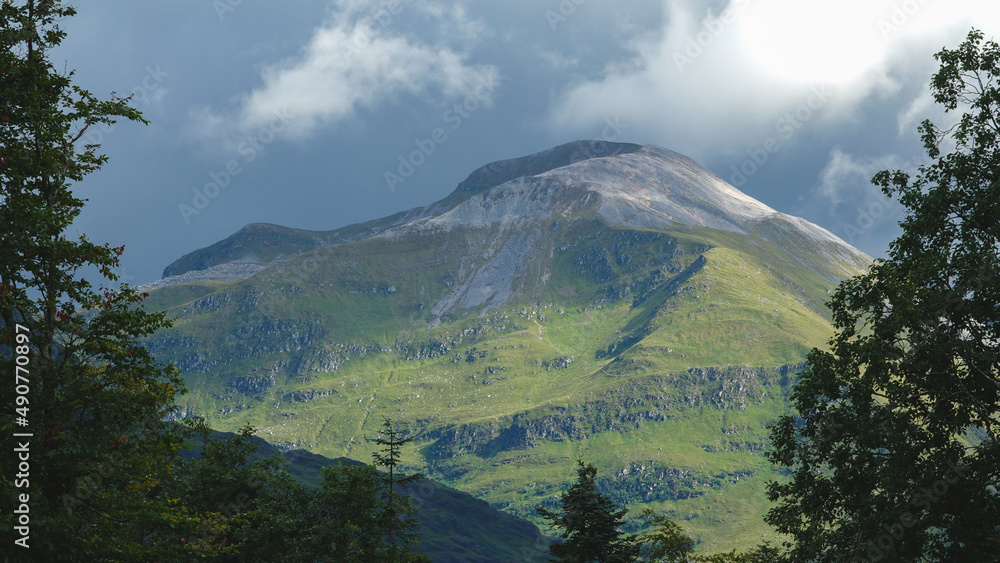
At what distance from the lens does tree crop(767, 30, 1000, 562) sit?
28.1 metres

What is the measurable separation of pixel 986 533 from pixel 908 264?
36.3 ft

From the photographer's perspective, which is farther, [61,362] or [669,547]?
[669,547]

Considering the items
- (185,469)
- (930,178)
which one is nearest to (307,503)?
(185,469)

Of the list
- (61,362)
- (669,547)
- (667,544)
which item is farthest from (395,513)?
(61,362)

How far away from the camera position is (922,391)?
96.2ft

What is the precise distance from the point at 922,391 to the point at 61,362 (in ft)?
104

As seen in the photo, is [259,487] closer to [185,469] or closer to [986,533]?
[185,469]

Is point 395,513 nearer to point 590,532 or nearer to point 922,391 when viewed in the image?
point 590,532

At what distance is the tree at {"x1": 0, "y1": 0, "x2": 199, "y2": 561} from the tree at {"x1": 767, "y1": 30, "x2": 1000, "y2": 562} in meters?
26.0

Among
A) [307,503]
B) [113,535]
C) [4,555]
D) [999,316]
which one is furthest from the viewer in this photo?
[307,503]

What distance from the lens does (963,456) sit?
29031 mm

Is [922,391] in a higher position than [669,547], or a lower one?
higher

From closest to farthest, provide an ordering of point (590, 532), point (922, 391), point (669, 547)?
point (922, 391) < point (669, 547) < point (590, 532)

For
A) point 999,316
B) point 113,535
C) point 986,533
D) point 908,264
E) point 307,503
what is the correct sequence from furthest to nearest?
point 307,503
point 908,264
point 999,316
point 986,533
point 113,535
